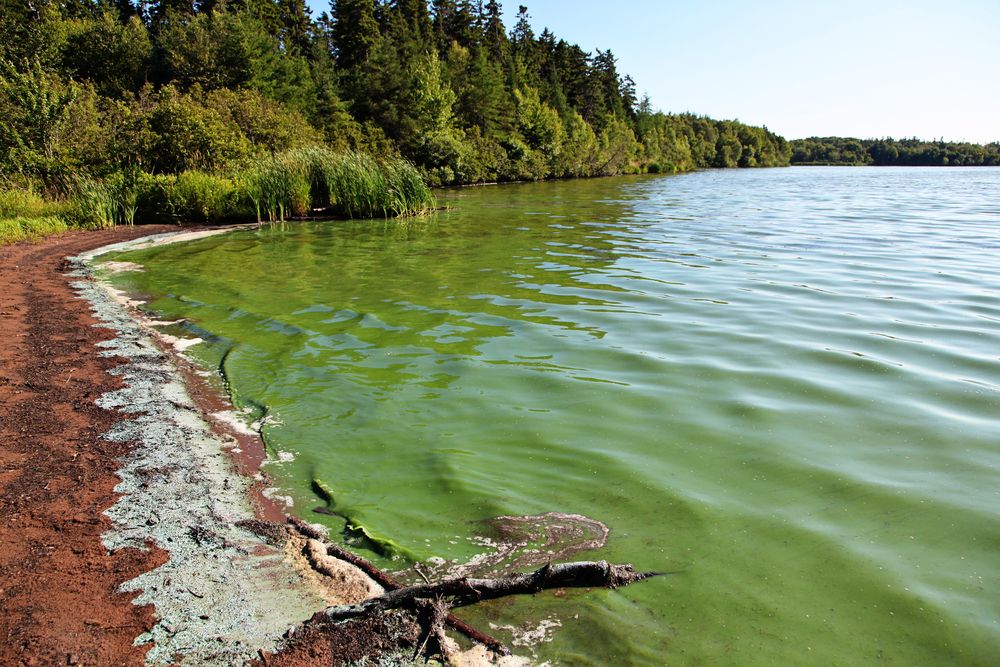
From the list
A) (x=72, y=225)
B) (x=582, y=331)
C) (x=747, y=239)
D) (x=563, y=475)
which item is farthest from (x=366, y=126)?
(x=563, y=475)

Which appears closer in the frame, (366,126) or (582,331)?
(582,331)

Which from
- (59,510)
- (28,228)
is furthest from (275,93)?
(59,510)

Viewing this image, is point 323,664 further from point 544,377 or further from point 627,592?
point 544,377

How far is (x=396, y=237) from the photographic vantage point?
1541cm

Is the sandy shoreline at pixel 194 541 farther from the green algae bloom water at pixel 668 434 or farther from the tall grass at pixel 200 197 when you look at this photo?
the tall grass at pixel 200 197

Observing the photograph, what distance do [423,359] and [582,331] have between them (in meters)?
1.97

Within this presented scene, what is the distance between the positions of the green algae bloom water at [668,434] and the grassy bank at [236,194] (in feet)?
26.7

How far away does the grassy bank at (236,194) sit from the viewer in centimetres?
1608

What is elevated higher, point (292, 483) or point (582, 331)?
point (582, 331)

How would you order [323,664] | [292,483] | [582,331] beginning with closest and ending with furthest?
[323,664] → [292,483] → [582,331]

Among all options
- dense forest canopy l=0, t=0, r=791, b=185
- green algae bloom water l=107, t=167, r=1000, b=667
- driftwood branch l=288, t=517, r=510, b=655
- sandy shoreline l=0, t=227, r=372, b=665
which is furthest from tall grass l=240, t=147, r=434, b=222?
driftwood branch l=288, t=517, r=510, b=655

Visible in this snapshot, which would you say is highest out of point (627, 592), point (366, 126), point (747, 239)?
point (366, 126)

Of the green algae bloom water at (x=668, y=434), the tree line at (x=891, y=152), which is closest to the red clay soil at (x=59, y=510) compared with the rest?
the green algae bloom water at (x=668, y=434)

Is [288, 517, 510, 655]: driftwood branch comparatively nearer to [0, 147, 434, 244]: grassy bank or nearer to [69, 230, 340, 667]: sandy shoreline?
[69, 230, 340, 667]: sandy shoreline
